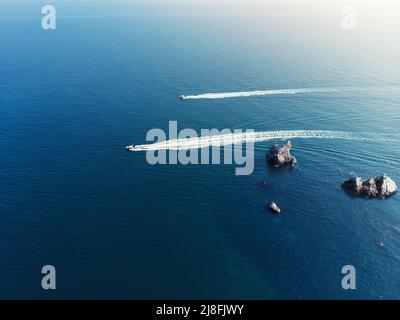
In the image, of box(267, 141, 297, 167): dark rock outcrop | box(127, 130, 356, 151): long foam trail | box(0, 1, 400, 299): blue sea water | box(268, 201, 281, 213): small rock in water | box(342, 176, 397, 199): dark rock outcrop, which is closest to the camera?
box(0, 1, 400, 299): blue sea water

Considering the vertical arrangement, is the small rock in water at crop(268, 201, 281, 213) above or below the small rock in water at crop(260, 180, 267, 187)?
below

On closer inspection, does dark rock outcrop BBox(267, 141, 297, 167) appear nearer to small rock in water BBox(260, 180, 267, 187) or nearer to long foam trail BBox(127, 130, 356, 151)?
small rock in water BBox(260, 180, 267, 187)

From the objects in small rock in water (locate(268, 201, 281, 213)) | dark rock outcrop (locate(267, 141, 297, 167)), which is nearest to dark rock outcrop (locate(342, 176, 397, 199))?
dark rock outcrop (locate(267, 141, 297, 167))

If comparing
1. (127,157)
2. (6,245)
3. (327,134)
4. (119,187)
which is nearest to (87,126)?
(127,157)

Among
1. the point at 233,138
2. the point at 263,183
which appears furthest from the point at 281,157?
the point at 233,138

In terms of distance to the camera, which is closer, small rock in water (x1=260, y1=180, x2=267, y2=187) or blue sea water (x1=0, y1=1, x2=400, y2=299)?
blue sea water (x1=0, y1=1, x2=400, y2=299)
